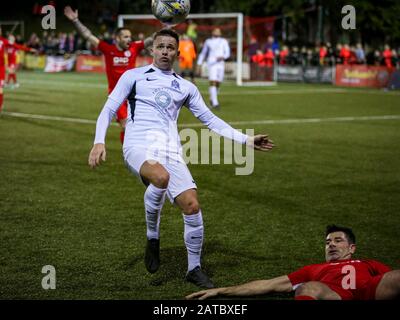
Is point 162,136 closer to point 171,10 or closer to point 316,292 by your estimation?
point 316,292

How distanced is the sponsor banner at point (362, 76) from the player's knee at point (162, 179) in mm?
28858

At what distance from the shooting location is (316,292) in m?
4.59

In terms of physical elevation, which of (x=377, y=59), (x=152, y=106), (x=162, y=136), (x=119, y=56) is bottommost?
(x=162, y=136)

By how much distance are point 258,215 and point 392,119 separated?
1217cm

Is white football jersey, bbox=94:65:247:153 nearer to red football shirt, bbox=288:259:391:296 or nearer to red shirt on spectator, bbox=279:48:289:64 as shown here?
Result: red football shirt, bbox=288:259:391:296

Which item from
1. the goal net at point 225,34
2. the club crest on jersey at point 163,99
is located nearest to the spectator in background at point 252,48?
the goal net at point 225,34

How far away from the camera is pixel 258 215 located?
28.1 ft

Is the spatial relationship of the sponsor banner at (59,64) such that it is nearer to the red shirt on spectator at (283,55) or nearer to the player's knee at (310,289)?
the red shirt on spectator at (283,55)

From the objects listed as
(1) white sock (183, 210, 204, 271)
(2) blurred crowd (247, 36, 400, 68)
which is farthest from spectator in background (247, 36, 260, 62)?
(1) white sock (183, 210, 204, 271)

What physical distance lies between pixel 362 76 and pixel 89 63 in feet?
63.6

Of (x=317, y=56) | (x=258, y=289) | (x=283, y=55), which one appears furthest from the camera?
(x=317, y=56)

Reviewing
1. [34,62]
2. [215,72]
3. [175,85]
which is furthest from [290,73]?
[175,85]

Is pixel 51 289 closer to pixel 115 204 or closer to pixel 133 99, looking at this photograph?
pixel 133 99

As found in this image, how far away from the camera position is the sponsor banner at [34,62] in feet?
159
